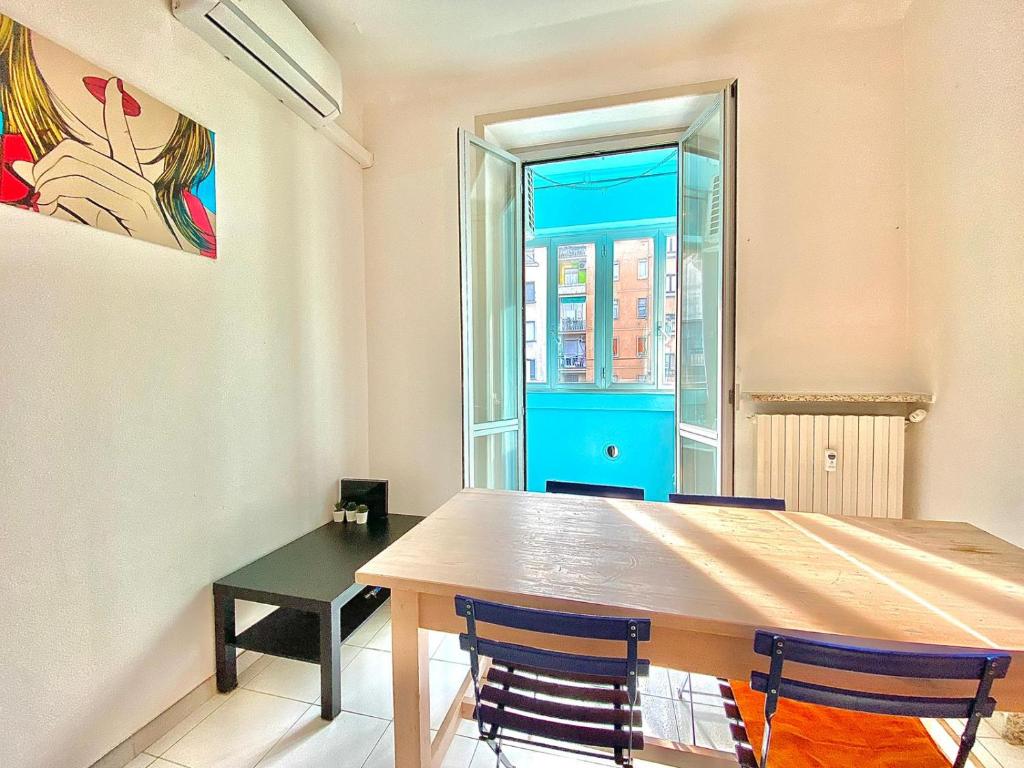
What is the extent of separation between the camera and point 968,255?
1744mm

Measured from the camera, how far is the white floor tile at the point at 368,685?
1677mm

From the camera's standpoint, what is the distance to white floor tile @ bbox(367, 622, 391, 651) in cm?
206

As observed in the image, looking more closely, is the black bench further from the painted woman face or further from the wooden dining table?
the painted woman face

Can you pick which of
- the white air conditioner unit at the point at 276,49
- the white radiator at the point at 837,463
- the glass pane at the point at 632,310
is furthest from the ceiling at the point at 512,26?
the white radiator at the point at 837,463

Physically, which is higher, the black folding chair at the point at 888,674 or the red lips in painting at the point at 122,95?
the red lips in painting at the point at 122,95

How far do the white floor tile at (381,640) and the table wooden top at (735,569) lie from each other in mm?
1010

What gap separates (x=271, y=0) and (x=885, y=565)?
9.35 ft

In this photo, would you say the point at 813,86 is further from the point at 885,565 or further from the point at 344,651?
the point at 344,651

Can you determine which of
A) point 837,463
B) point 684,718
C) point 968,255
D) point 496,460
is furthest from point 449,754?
point 968,255

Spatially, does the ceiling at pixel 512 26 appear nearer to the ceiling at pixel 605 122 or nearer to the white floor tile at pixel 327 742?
the ceiling at pixel 605 122

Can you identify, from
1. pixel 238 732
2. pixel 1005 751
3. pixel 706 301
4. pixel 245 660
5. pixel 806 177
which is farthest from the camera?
pixel 706 301

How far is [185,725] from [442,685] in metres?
0.93

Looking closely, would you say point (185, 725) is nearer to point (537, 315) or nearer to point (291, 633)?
point (291, 633)

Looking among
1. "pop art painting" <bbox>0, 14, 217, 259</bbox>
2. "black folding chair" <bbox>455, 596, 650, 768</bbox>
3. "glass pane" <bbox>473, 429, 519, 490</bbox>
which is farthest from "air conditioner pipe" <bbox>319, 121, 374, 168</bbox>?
"black folding chair" <bbox>455, 596, 650, 768</bbox>
